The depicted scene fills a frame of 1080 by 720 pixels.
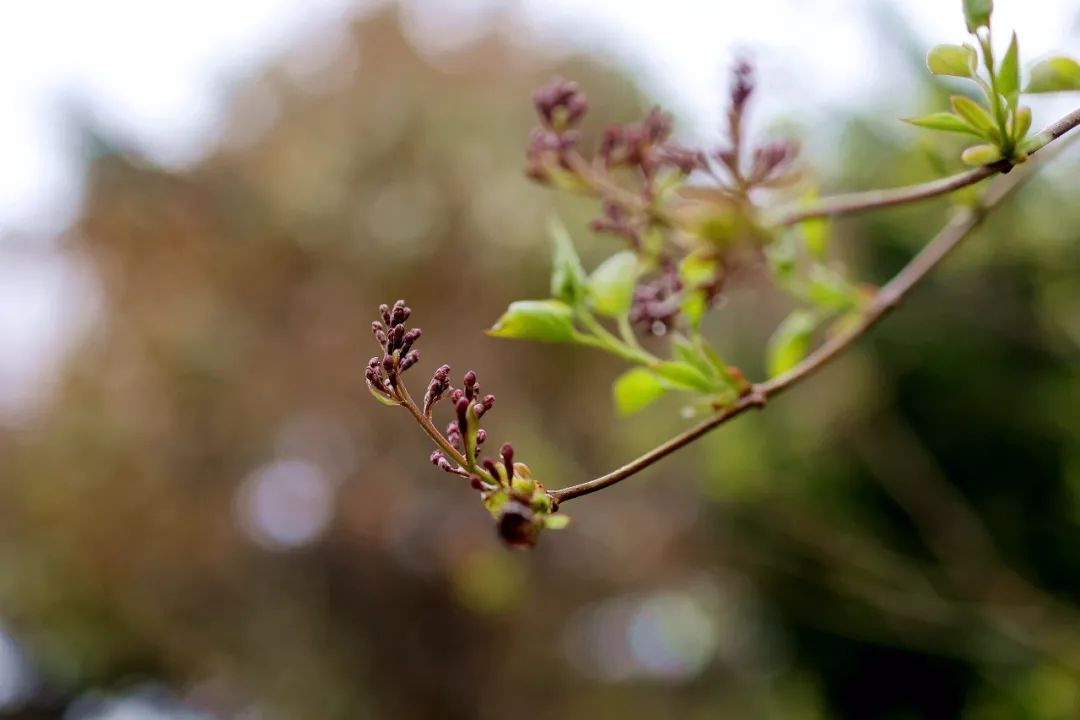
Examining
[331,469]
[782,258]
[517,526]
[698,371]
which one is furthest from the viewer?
[331,469]

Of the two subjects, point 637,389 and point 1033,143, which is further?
point 637,389

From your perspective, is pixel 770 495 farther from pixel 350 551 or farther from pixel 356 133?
pixel 356 133

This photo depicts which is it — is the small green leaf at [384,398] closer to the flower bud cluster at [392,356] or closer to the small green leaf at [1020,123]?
the flower bud cluster at [392,356]

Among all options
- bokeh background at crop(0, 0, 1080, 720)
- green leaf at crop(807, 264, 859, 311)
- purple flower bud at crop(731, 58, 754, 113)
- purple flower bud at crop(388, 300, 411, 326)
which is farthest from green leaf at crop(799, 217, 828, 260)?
bokeh background at crop(0, 0, 1080, 720)

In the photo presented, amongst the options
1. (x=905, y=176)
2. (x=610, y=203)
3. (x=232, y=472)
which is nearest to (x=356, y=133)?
(x=232, y=472)

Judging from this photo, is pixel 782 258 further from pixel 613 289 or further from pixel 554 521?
pixel 554 521

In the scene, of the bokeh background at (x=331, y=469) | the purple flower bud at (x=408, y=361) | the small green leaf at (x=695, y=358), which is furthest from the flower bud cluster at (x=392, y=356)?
the bokeh background at (x=331, y=469)

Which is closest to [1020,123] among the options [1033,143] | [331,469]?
[1033,143]
